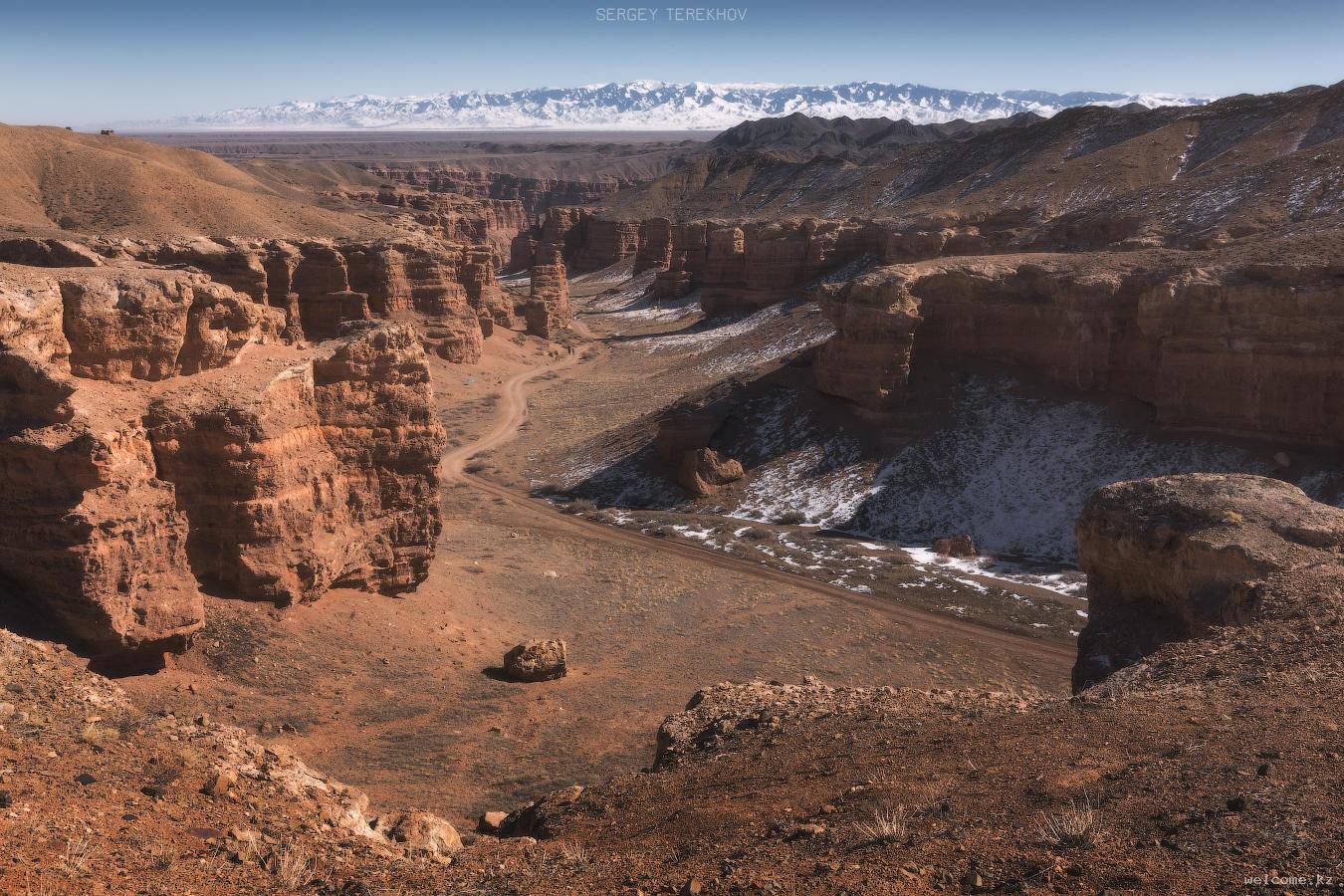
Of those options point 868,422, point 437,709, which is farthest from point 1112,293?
point 437,709

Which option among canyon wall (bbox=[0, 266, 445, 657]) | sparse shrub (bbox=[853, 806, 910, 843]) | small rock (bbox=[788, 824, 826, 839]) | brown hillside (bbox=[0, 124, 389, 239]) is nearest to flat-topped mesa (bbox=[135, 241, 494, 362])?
brown hillside (bbox=[0, 124, 389, 239])

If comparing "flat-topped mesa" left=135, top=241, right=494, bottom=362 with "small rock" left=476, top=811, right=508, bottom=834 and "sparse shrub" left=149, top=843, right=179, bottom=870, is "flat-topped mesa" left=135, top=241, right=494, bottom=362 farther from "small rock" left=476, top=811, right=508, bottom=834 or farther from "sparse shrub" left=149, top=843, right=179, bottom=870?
"sparse shrub" left=149, top=843, right=179, bottom=870

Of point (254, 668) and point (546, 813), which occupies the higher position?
point (546, 813)

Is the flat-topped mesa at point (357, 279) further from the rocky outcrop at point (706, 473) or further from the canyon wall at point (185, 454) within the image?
the canyon wall at point (185, 454)

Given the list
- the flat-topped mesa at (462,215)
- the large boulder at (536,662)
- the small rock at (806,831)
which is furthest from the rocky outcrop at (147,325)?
the flat-topped mesa at (462,215)

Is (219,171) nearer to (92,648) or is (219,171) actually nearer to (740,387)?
(740,387)

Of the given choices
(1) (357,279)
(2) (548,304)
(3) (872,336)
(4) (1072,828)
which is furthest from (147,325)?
(2) (548,304)
